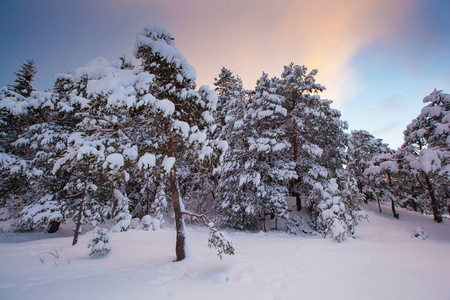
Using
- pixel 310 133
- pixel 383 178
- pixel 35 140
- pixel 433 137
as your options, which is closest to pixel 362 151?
pixel 383 178

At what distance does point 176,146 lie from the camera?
28.0 ft

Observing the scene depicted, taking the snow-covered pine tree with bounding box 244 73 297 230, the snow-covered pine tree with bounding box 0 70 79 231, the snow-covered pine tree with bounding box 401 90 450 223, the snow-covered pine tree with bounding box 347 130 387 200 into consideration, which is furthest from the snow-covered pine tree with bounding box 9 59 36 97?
the snow-covered pine tree with bounding box 347 130 387 200

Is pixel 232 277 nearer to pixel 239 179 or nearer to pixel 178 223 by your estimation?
pixel 178 223

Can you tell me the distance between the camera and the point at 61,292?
12.8 ft

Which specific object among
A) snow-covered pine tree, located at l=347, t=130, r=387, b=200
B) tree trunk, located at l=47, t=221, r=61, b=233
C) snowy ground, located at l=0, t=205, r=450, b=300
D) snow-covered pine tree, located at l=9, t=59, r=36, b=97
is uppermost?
snow-covered pine tree, located at l=9, t=59, r=36, b=97

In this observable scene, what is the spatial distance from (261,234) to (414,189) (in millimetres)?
26271

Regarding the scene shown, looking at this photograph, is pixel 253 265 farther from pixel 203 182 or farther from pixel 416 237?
pixel 203 182

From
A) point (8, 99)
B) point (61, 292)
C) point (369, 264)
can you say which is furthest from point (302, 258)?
point (8, 99)

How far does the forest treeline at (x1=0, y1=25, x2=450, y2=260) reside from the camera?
6.15 meters

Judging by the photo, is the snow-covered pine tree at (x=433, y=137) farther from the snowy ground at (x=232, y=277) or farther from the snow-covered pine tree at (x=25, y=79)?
the snow-covered pine tree at (x=25, y=79)

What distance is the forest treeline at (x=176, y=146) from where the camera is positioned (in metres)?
6.15

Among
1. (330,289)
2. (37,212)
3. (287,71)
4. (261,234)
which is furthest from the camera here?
(287,71)

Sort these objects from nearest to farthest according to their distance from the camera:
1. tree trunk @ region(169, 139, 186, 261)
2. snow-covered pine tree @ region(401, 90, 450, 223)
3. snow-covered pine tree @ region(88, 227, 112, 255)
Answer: tree trunk @ region(169, 139, 186, 261), snow-covered pine tree @ region(88, 227, 112, 255), snow-covered pine tree @ region(401, 90, 450, 223)

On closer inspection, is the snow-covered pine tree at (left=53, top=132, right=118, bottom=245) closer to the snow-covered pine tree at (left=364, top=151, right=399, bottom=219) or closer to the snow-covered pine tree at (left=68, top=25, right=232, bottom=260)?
the snow-covered pine tree at (left=68, top=25, right=232, bottom=260)
